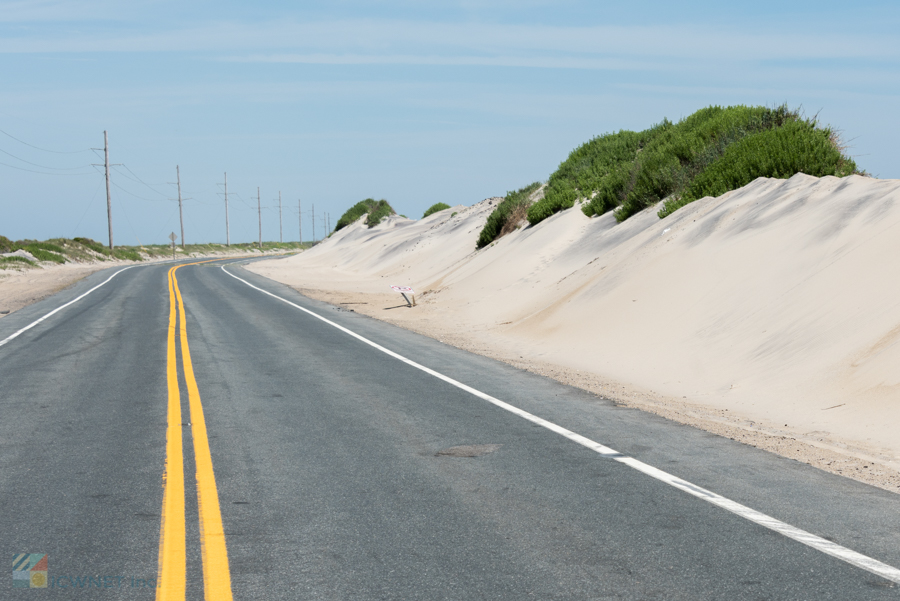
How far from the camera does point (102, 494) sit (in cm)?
557

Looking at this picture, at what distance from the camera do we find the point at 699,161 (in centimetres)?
2452

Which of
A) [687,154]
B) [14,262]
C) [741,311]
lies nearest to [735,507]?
[741,311]

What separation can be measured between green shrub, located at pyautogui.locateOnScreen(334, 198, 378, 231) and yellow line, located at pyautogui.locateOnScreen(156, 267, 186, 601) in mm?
76052

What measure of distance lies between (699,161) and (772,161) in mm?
4595

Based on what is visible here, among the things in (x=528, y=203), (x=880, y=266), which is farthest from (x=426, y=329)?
(x=528, y=203)

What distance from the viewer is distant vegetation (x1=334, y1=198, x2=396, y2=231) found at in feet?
249

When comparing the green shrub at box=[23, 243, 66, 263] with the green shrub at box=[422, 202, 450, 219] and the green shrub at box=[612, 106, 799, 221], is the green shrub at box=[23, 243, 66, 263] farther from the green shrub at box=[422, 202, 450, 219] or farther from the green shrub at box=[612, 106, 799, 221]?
the green shrub at box=[612, 106, 799, 221]

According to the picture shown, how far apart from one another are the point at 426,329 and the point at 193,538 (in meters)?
13.9

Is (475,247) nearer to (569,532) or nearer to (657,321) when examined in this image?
(657,321)

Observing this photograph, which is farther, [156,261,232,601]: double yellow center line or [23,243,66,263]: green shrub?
[23,243,66,263]: green shrub

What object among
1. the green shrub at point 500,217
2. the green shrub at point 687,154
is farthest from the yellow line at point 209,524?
the green shrub at point 500,217

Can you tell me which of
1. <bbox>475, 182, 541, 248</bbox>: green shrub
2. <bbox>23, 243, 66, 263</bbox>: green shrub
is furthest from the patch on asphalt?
<bbox>23, 243, 66, 263</bbox>: green shrub

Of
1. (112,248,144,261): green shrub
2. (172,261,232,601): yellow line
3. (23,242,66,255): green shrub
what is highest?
(23,242,66,255): green shrub

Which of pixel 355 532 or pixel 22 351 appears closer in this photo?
pixel 355 532
